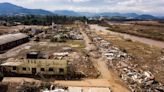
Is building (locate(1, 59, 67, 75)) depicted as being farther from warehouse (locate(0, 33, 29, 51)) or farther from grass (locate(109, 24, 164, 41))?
grass (locate(109, 24, 164, 41))

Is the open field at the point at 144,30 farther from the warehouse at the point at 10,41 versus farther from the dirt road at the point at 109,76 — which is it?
the dirt road at the point at 109,76

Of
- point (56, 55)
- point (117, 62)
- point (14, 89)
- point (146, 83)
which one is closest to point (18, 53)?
point (56, 55)

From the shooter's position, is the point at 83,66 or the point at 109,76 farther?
the point at 83,66

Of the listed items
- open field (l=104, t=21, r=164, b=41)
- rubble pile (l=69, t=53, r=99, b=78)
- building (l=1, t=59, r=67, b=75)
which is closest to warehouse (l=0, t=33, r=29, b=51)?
rubble pile (l=69, t=53, r=99, b=78)

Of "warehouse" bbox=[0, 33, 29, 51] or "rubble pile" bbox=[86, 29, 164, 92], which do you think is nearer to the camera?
"rubble pile" bbox=[86, 29, 164, 92]

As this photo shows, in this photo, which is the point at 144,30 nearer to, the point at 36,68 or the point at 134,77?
the point at 134,77

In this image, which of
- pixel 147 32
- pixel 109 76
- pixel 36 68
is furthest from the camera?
pixel 147 32

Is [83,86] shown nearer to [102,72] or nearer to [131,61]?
[102,72]

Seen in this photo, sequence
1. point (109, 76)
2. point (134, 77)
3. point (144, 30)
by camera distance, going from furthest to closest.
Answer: point (144, 30), point (109, 76), point (134, 77)

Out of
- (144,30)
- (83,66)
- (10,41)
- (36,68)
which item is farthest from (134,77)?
(144,30)

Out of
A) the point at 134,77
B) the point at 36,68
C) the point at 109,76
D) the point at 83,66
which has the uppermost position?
the point at 36,68

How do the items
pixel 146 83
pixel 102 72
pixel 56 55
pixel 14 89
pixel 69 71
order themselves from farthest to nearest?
pixel 56 55 < pixel 102 72 < pixel 69 71 < pixel 146 83 < pixel 14 89
